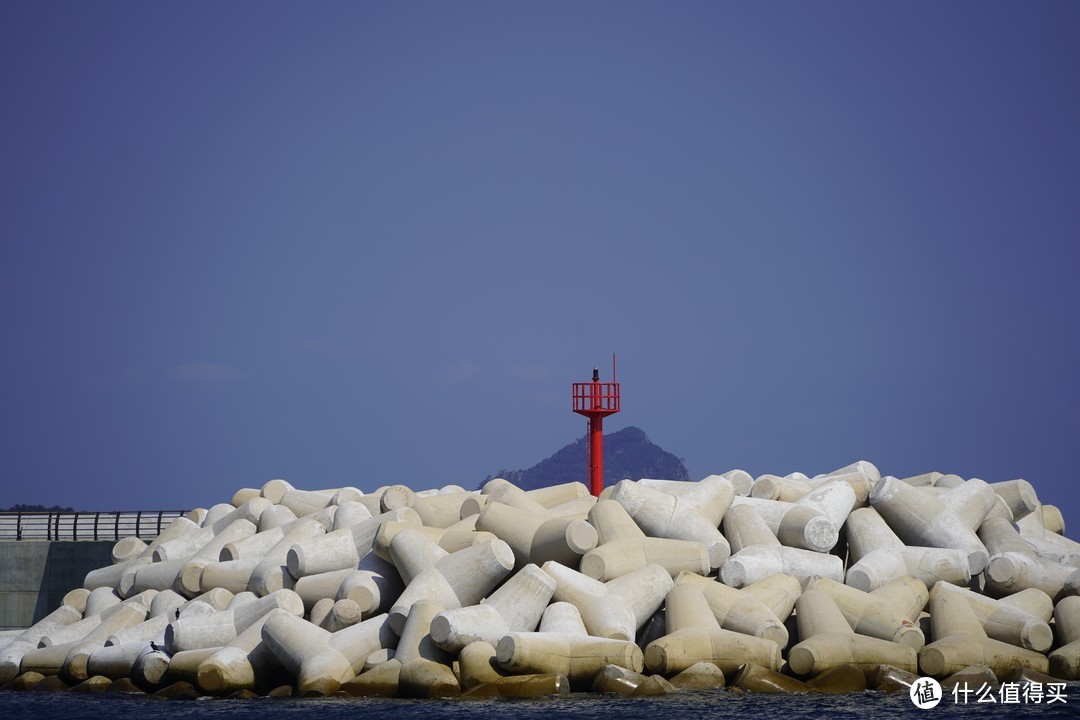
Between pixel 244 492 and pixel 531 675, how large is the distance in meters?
10.6

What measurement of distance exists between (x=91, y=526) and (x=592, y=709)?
1624 cm

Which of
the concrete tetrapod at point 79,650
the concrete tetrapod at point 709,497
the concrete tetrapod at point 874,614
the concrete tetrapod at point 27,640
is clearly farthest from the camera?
the concrete tetrapod at point 709,497

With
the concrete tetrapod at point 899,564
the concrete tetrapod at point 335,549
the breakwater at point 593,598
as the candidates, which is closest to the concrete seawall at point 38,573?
the breakwater at point 593,598

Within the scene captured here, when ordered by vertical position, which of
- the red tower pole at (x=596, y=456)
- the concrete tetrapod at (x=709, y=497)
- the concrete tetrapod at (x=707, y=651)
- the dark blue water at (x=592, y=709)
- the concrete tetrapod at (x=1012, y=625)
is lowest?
the dark blue water at (x=592, y=709)

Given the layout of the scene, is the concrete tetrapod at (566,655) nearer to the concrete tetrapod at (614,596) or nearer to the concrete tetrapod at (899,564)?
the concrete tetrapod at (614,596)

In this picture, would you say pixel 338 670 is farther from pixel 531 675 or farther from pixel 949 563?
pixel 949 563

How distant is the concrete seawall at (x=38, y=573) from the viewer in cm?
2459

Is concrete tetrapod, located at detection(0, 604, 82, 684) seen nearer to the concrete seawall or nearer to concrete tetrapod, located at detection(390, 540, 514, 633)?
the concrete seawall

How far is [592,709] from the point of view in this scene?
1423cm

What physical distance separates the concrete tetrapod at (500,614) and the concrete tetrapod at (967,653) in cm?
434

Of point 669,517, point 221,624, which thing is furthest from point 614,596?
point 221,624

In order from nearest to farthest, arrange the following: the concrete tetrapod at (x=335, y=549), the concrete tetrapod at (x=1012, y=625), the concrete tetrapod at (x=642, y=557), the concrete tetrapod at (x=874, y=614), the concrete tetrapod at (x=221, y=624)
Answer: the concrete tetrapod at (x=874, y=614) < the concrete tetrapod at (x=1012, y=625) < the concrete tetrapod at (x=221, y=624) < the concrete tetrapod at (x=642, y=557) < the concrete tetrapod at (x=335, y=549)

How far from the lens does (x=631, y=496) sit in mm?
18859

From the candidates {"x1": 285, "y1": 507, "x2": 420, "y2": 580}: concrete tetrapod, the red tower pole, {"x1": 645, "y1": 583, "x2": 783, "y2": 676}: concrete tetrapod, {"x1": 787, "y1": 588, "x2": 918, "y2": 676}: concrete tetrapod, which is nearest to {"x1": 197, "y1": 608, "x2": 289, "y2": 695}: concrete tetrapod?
{"x1": 285, "y1": 507, "x2": 420, "y2": 580}: concrete tetrapod
